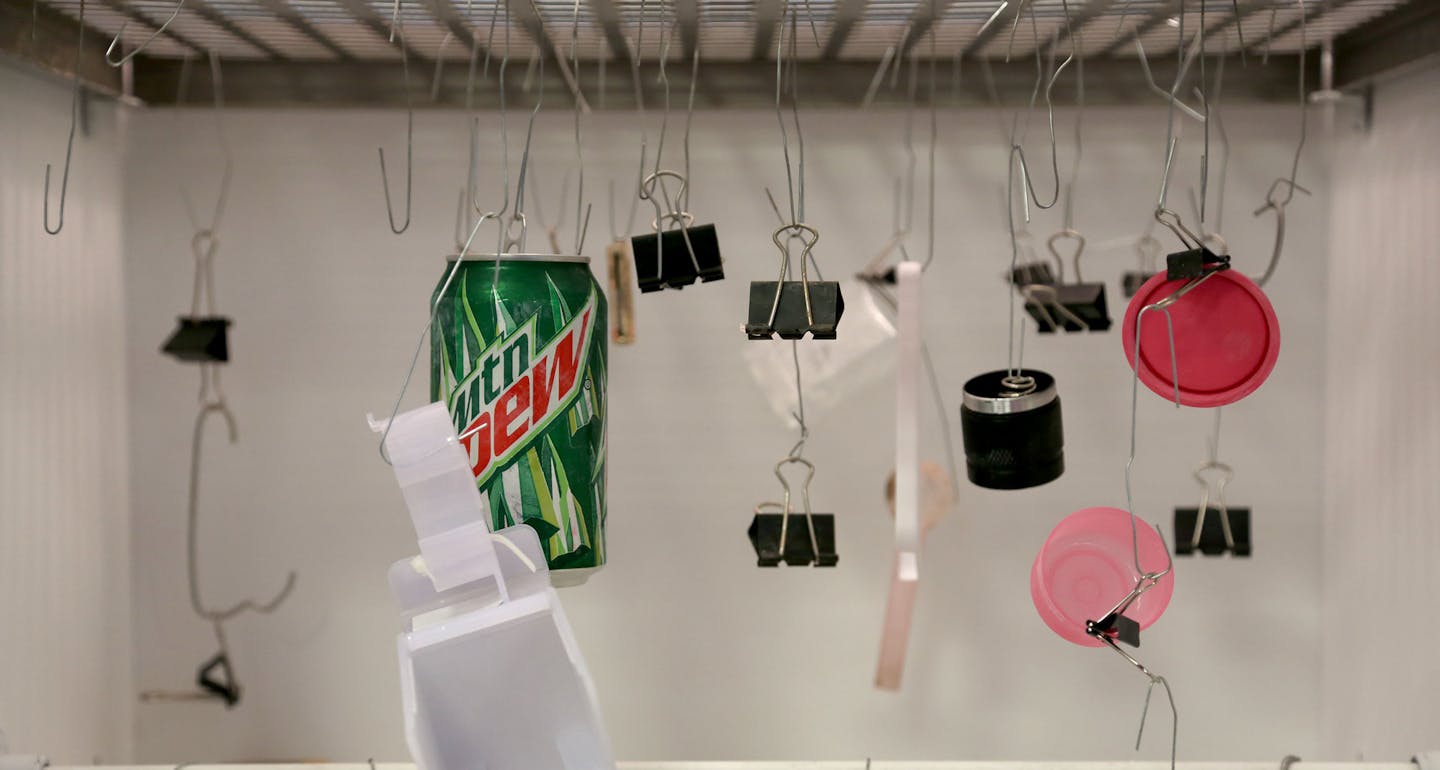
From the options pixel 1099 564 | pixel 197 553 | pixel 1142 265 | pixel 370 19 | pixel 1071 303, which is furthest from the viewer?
pixel 197 553

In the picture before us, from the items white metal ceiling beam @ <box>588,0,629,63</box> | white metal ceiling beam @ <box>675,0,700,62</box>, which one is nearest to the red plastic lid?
white metal ceiling beam @ <box>675,0,700,62</box>

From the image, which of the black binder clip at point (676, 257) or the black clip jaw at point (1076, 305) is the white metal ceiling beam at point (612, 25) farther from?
the black clip jaw at point (1076, 305)

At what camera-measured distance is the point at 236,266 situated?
1.50m

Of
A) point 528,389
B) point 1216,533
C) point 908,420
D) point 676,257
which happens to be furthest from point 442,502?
point 1216,533

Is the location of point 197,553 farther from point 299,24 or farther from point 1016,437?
point 1016,437

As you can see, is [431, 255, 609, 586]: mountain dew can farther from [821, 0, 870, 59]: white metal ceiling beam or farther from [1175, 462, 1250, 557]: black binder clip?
[1175, 462, 1250, 557]: black binder clip

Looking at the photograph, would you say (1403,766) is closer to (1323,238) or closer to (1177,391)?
(1177,391)

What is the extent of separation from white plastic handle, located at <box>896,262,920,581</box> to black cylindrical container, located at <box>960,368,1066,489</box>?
0.07m

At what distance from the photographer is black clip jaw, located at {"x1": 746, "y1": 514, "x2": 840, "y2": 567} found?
104 cm

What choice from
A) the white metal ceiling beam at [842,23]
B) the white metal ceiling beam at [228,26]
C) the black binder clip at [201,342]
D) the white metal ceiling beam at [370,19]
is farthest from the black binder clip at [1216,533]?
the white metal ceiling beam at [228,26]

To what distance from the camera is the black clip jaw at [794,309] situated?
866mm

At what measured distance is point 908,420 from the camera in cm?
100

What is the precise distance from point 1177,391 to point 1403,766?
501 millimetres

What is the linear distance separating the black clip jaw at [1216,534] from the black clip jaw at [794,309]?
2.05ft
